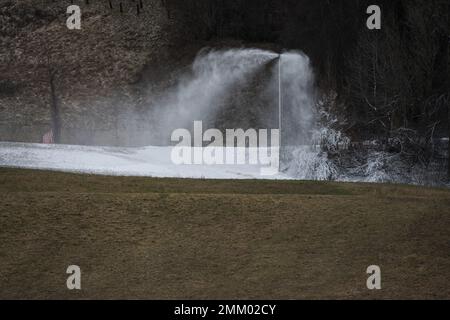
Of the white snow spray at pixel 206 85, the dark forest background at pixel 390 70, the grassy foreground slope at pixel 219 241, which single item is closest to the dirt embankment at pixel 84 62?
the white snow spray at pixel 206 85

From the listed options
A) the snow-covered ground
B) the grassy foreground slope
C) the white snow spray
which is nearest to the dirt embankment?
the white snow spray

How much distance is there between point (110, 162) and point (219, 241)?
12401mm

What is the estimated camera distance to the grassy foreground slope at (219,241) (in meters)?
9.93

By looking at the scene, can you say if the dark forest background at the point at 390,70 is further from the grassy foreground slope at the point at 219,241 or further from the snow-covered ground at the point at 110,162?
the grassy foreground slope at the point at 219,241

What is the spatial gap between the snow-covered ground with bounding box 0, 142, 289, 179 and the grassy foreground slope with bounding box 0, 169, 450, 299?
662 centimetres

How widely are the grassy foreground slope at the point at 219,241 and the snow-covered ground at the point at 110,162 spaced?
6616mm

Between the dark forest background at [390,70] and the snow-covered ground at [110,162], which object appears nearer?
Answer: the snow-covered ground at [110,162]

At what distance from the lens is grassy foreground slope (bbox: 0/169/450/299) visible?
32.6 ft

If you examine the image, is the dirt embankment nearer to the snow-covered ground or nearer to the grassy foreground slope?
the snow-covered ground

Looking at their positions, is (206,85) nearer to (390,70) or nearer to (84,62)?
(84,62)

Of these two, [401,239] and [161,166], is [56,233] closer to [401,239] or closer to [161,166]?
[401,239]

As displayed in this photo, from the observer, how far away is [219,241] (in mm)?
11477

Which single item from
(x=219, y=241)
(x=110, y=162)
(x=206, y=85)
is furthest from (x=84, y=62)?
(x=219, y=241)
